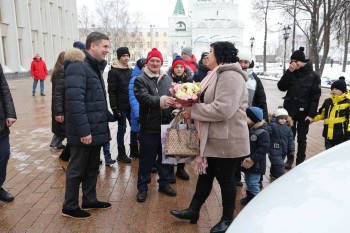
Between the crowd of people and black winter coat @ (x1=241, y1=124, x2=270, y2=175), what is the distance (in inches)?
0.5

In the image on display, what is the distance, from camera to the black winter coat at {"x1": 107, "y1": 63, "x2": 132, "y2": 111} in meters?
5.66

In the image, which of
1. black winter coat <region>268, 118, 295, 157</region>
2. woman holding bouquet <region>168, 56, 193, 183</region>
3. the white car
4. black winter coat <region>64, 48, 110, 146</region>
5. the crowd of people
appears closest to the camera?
the white car

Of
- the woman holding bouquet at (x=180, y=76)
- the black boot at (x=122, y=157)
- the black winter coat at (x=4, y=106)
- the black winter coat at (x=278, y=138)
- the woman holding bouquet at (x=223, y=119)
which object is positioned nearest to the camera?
the woman holding bouquet at (x=223, y=119)

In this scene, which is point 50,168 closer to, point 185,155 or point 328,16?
point 185,155

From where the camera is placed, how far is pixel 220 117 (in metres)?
3.00

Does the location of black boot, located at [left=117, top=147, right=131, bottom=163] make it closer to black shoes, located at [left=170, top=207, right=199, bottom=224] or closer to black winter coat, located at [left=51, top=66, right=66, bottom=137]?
black winter coat, located at [left=51, top=66, right=66, bottom=137]

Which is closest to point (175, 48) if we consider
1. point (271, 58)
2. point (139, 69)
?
point (271, 58)

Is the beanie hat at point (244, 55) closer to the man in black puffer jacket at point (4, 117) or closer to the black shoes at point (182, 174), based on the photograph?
the black shoes at point (182, 174)

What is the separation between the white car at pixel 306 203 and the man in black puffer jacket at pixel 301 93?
3.45 metres

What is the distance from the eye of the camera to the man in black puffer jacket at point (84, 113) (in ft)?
11.2

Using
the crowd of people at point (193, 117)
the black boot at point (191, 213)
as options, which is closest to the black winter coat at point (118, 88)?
the crowd of people at point (193, 117)

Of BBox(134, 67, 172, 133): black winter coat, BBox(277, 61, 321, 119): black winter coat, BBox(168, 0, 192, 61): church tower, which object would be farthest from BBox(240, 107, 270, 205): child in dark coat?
BBox(168, 0, 192, 61): church tower

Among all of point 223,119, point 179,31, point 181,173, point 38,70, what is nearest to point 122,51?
point 181,173

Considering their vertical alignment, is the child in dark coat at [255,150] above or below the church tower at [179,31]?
below
